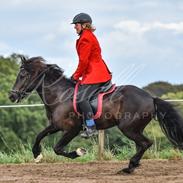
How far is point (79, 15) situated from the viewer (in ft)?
31.6

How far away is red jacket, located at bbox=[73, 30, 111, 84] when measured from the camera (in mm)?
9516

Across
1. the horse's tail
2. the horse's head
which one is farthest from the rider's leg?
Result: the horse's tail

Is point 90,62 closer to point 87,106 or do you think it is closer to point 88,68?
point 88,68

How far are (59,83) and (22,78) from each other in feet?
1.94

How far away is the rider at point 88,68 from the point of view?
9.47 meters

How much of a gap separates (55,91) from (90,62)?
744 mm

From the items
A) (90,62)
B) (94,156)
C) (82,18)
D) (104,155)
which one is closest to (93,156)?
(94,156)

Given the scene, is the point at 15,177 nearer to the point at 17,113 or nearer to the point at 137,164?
the point at 137,164

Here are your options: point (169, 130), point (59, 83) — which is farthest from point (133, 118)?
point (59, 83)

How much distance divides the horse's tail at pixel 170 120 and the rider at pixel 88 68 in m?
0.90

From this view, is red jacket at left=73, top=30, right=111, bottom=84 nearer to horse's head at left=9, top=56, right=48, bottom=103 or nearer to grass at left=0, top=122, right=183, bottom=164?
horse's head at left=9, top=56, right=48, bottom=103

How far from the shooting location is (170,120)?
31.7ft

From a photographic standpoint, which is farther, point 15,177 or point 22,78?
point 22,78

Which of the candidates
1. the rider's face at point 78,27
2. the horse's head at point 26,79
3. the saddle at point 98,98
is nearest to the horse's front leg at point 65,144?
the saddle at point 98,98
